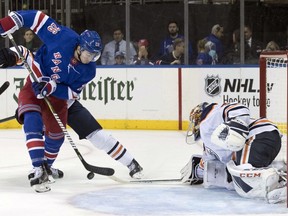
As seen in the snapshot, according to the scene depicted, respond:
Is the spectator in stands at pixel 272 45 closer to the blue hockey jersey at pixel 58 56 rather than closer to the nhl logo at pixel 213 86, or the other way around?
the nhl logo at pixel 213 86

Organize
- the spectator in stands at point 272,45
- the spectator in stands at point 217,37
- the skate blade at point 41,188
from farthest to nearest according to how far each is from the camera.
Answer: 1. the spectator in stands at point 217,37
2. the spectator in stands at point 272,45
3. the skate blade at point 41,188

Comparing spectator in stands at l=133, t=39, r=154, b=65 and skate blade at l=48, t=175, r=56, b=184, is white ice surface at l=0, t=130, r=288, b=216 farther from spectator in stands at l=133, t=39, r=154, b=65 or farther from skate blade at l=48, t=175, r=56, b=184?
spectator in stands at l=133, t=39, r=154, b=65

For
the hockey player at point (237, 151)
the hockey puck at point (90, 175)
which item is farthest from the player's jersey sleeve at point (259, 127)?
the hockey puck at point (90, 175)

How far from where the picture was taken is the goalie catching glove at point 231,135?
3.88 meters

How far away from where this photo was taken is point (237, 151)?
13.3ft

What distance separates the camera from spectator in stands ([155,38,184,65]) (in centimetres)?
796

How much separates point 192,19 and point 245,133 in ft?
13.8

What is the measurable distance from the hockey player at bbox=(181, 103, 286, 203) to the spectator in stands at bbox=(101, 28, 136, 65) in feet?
12.6

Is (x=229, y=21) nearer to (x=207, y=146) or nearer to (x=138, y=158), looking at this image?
(x=138, y=158)

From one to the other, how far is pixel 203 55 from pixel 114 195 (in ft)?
13.2

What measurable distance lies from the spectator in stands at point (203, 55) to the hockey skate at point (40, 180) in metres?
3.86

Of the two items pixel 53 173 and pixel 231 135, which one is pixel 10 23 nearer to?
pixel 53 173

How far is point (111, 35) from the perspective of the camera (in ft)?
27.1

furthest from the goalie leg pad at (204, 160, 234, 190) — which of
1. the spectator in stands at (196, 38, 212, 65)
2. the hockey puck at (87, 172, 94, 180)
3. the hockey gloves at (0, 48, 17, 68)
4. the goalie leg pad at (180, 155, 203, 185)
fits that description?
the spectator in stands at (196, 38, 212, 65)
